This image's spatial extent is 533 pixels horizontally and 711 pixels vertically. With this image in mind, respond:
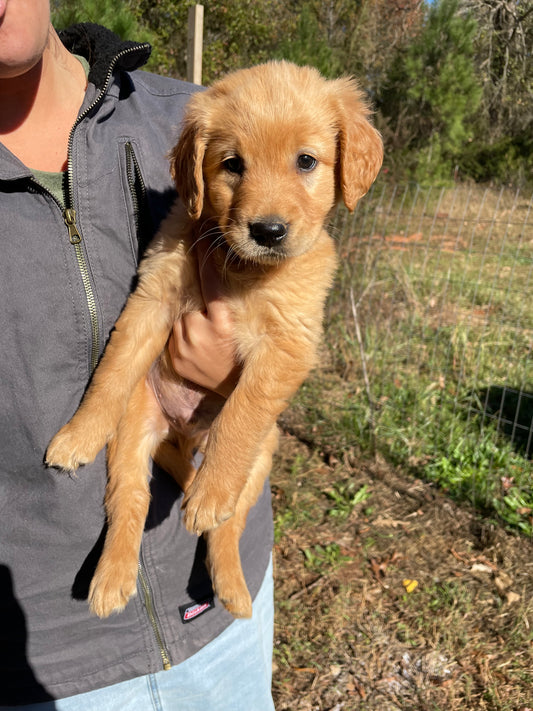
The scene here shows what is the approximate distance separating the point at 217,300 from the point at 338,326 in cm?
442

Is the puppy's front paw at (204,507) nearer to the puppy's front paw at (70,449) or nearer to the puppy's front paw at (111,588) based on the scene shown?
the puppy's front paw at (111,588)

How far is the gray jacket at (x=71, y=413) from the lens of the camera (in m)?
1.47

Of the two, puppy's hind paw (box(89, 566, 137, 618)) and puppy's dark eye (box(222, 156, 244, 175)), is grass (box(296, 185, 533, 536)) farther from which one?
puppy's hind paw (box(89, 566, 137, 618))

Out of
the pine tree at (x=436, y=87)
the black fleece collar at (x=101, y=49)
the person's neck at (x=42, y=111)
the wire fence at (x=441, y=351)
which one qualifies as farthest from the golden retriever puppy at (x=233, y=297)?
the pine tree at (x=436, y=87)

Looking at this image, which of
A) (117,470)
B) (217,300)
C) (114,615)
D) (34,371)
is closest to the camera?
(34,371)

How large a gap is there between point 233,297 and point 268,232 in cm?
33

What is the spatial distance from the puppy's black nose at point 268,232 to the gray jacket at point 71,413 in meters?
0.38

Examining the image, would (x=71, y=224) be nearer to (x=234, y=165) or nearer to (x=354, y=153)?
(x=234, y=165)

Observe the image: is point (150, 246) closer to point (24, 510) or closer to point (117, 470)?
point (117, 470)

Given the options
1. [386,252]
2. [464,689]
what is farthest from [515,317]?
[464,689]

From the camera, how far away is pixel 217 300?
200cm

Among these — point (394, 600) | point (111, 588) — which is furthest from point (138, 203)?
point (394, 600)

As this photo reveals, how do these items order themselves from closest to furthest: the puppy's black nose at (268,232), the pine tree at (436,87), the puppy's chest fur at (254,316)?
1. the puppy's black nose at (268,232)
2. the puppy's chest fur at (254,316)
3. the pine tree at (436,87)

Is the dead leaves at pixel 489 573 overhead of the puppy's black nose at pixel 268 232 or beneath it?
beneath
